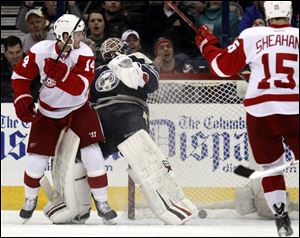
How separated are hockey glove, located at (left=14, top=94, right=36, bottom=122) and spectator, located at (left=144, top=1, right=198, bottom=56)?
1.83 meters

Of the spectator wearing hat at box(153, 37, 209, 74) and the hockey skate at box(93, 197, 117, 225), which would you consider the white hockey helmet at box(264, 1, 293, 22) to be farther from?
the spectator wearing hat at box(153, 37, 209, 74)

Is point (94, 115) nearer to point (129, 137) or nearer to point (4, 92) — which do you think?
point (129, 137)

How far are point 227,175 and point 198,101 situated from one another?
19.5 inches

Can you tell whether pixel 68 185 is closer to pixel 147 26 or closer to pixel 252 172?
pixel 252 172

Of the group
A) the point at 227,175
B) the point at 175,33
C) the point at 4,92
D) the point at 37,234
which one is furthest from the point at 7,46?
the point at 37,234

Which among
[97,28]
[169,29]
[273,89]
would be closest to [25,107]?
[273,89]

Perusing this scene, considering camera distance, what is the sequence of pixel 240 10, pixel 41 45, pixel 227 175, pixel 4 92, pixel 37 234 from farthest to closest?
pixel 240 10 < pixel 4 92 < pixel 227 175 < pixel 41 45 < pixel 37 234

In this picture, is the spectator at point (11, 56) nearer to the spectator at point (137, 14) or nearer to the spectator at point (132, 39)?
the spectator at point (132, 39)

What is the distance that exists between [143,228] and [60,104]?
847 millimetres

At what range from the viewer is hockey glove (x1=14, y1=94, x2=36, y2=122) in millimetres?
6906

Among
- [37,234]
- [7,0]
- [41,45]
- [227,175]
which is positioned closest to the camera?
[37,234]

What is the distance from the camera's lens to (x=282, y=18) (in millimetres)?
6242

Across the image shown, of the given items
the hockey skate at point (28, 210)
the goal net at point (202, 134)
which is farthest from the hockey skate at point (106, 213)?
the goal net at point (202, 134)

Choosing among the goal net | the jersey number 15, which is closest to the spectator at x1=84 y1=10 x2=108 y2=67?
the goal net
